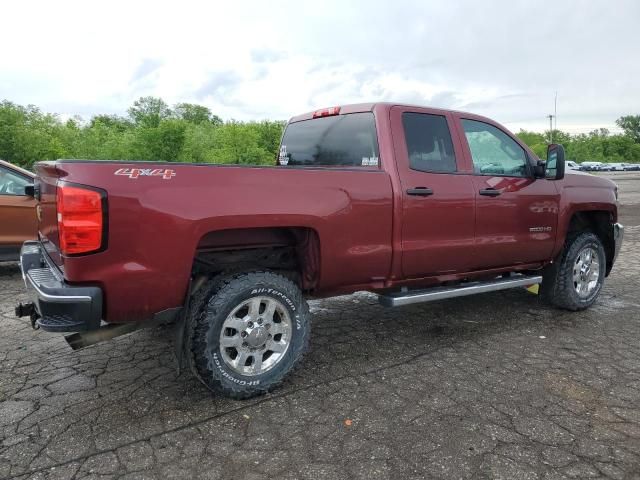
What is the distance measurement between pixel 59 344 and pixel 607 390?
4.15 metres

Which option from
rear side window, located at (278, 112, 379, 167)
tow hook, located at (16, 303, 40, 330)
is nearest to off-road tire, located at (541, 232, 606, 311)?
rear side window, located at (278, 112, 379, 167)

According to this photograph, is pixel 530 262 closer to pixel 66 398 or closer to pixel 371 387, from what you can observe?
pixel 371 387

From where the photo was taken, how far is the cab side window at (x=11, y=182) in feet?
22.5

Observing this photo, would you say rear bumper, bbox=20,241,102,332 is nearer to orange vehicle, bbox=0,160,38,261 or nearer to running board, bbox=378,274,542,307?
running board, bbox=378,274,542,307

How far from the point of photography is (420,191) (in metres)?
3.90

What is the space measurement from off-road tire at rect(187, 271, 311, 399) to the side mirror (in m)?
2.70

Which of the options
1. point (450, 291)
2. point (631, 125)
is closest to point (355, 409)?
point (450, 291)

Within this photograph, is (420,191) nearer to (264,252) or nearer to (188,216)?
(264,252)

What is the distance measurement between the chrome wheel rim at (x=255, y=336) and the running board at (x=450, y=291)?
87cm

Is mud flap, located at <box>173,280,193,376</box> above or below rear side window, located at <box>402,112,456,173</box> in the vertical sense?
below

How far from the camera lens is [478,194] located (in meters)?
4.30

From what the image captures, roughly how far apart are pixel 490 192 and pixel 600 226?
1969mm

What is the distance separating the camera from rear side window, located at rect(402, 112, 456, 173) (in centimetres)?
405

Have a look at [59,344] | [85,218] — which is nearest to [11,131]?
[59,344]
